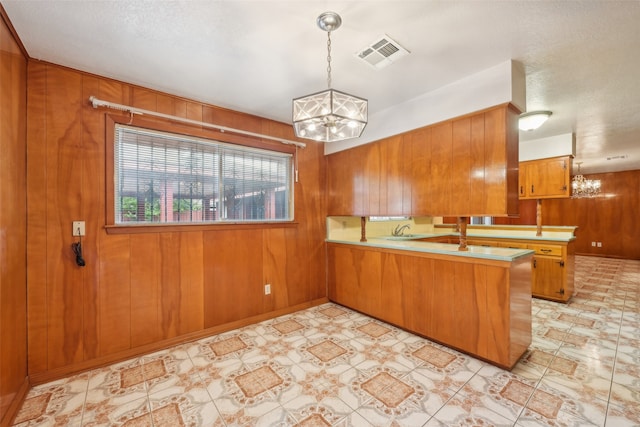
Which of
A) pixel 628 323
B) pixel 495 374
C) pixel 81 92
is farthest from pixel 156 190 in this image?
pixel 628 323

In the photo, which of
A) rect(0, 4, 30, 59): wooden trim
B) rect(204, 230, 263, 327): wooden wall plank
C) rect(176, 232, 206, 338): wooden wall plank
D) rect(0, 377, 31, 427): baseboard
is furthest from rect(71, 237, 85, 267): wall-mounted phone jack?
rect(0, 4, 30, 59): wooden trim

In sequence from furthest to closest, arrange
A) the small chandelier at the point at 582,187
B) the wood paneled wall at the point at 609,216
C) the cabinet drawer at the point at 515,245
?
the wood paneled wall at the point at 609,216, the small chandelier at the point at 582,187, the cabinet drawer at the point at 515,245

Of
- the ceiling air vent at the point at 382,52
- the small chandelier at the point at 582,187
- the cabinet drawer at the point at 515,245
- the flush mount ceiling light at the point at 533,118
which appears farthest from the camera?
the small chandelier at the point at 582,187

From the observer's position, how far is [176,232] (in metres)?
2.84

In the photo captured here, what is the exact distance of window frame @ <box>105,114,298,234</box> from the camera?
2488 millimetres

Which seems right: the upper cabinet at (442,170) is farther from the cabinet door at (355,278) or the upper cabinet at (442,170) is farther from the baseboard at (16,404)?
the baseboard at (16,404)

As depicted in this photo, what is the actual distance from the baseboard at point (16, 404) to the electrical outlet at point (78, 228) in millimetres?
1120

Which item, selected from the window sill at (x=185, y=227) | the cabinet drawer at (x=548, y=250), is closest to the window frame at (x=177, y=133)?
the window sill at (x=185, y=227)

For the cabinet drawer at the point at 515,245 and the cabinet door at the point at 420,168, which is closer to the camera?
the cabinet door at the point at 420,168

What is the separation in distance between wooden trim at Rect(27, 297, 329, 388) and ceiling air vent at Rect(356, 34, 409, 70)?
299 cm

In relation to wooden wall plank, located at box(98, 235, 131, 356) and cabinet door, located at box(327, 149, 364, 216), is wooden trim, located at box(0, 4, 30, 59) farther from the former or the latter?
cabinet door, located at box(327, 149, 364, 216)

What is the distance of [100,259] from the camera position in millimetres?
2451

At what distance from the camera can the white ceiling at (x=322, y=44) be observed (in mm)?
1714

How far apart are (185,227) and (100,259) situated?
741 millimetres
